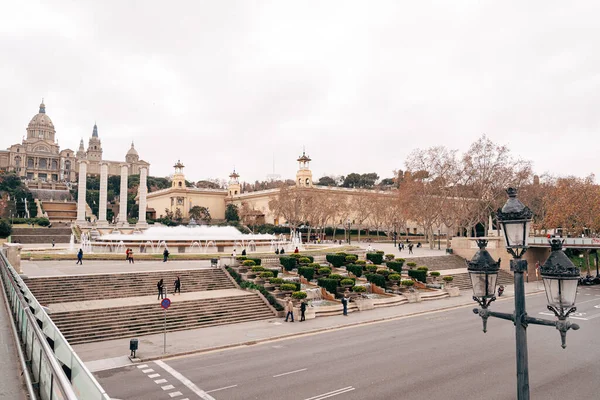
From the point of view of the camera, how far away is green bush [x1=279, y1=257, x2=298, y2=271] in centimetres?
3472

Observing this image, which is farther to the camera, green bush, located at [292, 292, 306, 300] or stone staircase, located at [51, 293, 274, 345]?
green bush, located at [292, 292, 306, 300]

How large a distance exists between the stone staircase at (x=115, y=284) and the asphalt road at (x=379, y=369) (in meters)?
10.3

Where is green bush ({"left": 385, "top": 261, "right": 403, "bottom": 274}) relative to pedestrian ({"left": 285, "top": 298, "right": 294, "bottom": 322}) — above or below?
above

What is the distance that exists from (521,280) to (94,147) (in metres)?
194

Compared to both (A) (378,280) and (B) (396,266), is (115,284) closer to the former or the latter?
(A) (378,280)

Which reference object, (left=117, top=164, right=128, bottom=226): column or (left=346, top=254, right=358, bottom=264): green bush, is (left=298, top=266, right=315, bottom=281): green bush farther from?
(left=117, top=164, right=128, bottom=226): column

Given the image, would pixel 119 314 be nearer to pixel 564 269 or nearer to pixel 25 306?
pixel 25 306

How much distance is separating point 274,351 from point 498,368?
8.56m

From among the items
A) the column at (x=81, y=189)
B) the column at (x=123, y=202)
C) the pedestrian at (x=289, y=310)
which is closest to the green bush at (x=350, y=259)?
the pedestrian at (x=289, y=310)

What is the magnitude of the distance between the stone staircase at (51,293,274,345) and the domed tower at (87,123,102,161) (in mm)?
169666

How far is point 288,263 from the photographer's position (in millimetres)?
34719

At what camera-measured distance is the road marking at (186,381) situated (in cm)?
1237

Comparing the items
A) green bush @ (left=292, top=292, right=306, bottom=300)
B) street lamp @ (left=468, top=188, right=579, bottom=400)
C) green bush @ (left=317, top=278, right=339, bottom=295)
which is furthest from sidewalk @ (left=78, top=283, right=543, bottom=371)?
street lamp @ (left=468, top=188, right=579, bottom=400)

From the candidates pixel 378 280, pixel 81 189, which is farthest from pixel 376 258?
pixel 81 189
